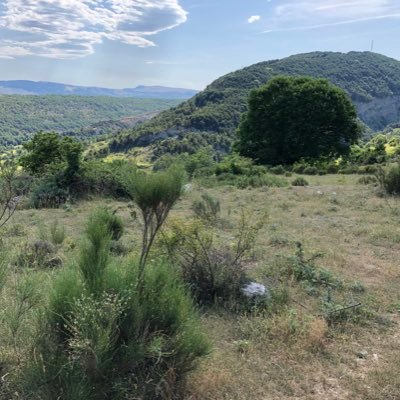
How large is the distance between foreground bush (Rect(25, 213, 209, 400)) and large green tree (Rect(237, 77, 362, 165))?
94.8 feet

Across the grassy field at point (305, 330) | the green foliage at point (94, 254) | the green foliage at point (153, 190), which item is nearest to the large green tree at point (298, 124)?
the grassy field at point (305, 330)

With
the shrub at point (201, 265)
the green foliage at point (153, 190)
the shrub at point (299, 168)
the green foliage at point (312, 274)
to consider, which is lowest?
the shrub at point (299, 168)

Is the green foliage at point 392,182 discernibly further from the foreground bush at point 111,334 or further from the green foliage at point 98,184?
the foreground bush at point 111,334

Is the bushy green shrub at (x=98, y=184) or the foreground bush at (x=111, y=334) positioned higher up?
the foreground bush at (x=111, y=334)

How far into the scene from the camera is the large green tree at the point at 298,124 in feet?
104

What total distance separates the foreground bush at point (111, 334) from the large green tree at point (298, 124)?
28.9 meters

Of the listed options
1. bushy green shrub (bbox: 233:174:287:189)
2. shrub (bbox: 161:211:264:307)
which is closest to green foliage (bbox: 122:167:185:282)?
shrub (bbox: 161:211:264:307)

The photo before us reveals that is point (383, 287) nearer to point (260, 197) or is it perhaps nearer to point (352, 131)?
point (260, 197)

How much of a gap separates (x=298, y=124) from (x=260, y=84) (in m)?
74.6

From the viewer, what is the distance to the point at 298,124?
104 feet

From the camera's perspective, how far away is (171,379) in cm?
355

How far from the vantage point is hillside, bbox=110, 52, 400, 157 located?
88562 millimetres

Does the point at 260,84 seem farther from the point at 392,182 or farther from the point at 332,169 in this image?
the point at 392,182

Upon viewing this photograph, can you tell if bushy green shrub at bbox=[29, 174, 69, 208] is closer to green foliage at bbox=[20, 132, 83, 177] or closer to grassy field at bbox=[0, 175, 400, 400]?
grassy field at bbox=[0, 175, 400, 400]
